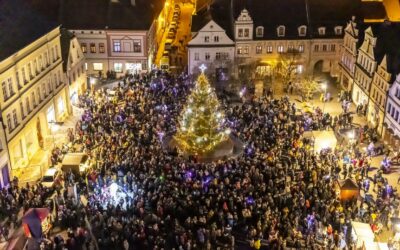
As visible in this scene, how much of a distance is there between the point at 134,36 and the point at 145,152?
31065 mm

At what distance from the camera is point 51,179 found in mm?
41125

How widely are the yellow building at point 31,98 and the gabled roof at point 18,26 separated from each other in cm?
17

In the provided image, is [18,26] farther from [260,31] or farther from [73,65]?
[260,31]

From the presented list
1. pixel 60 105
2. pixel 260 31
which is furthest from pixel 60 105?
pixel 260 31

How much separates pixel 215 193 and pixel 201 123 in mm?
10097

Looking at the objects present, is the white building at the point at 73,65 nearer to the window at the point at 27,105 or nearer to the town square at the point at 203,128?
the town square at the point at 203,128

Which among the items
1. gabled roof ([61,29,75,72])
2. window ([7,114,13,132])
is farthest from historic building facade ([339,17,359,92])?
window ([7,114,13,132])

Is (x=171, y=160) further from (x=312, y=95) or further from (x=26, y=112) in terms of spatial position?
(x=312, y=95)

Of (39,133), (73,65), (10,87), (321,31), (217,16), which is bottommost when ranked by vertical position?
(39,133)

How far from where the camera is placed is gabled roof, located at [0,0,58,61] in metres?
45.4

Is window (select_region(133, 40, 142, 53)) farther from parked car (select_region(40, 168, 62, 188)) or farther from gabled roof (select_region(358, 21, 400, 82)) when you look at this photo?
parked car (select_region(40, 168, 62, 188))

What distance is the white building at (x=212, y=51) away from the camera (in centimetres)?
6738

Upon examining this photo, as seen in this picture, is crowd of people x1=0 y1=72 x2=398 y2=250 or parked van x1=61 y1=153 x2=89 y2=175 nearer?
crowd of people x1=0 y1=72 x2=398 y2=250

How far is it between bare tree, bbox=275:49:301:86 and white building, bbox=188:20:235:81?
639 centimetres
